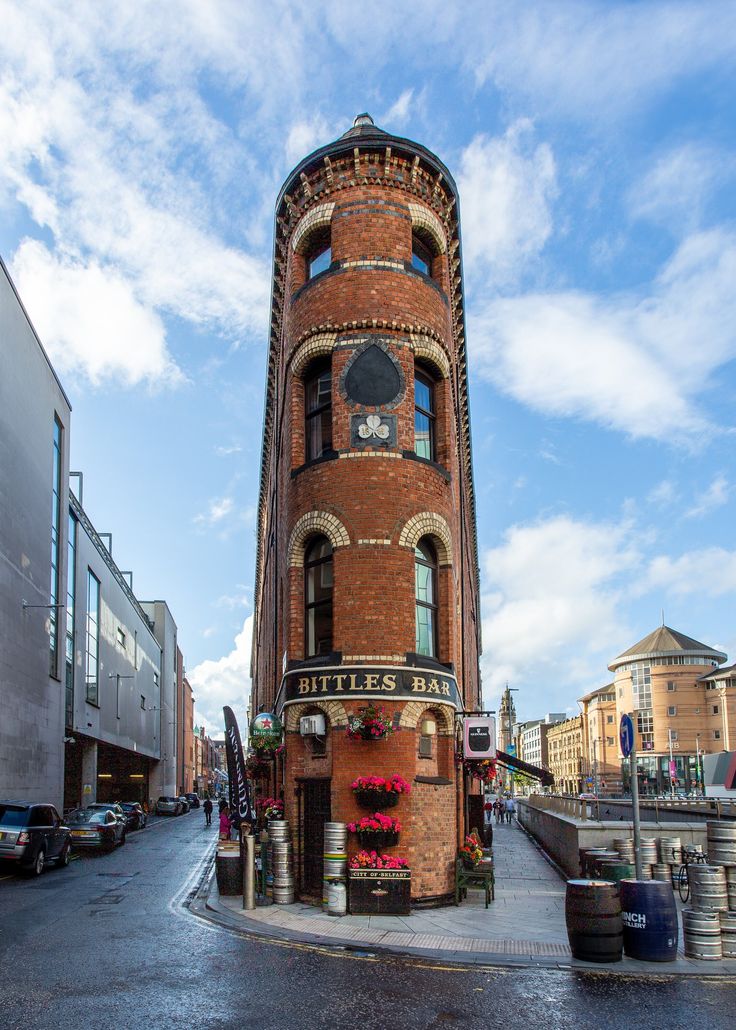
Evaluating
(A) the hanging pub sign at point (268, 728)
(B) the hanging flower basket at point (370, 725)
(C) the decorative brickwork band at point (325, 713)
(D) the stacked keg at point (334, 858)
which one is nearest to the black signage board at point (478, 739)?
(B) the hanging flower basket at point (370, 725)

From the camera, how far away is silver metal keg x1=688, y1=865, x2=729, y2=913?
11227 millimetres

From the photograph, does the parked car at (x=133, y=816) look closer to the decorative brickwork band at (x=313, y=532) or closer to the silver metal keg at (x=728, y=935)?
the decorative brickwork band at (x=313, y=532)

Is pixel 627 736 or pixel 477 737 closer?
pixel 627 736

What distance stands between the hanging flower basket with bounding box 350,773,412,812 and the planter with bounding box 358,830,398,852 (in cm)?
44

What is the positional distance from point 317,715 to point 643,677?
5035 inches

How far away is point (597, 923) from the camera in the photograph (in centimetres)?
1053

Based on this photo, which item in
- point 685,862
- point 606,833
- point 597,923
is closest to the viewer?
point 597,923

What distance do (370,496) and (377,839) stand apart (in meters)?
5.93

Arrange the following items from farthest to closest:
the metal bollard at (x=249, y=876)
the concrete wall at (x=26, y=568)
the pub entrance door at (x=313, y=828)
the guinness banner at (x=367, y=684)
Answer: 1. the concrete wall at (x=26, y=568)
2. the guinness banner at (x=367, y=684)
3. the pub entrance door at (x=313, y=828)
4. the metal bollard at (x=249, y=876)

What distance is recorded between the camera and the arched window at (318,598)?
17234 mm

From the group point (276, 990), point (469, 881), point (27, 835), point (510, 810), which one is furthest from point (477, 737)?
point (510, 810)

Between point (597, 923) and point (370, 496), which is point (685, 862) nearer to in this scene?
point (597, 923)

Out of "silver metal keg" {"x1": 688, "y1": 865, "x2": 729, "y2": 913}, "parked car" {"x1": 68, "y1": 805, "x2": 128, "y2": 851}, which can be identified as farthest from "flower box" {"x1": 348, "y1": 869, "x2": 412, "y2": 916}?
"parked car" {"x1": 68, "y1": 805, "x2": 128, "y2": 851}

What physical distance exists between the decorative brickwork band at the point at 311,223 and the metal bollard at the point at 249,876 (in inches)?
478
